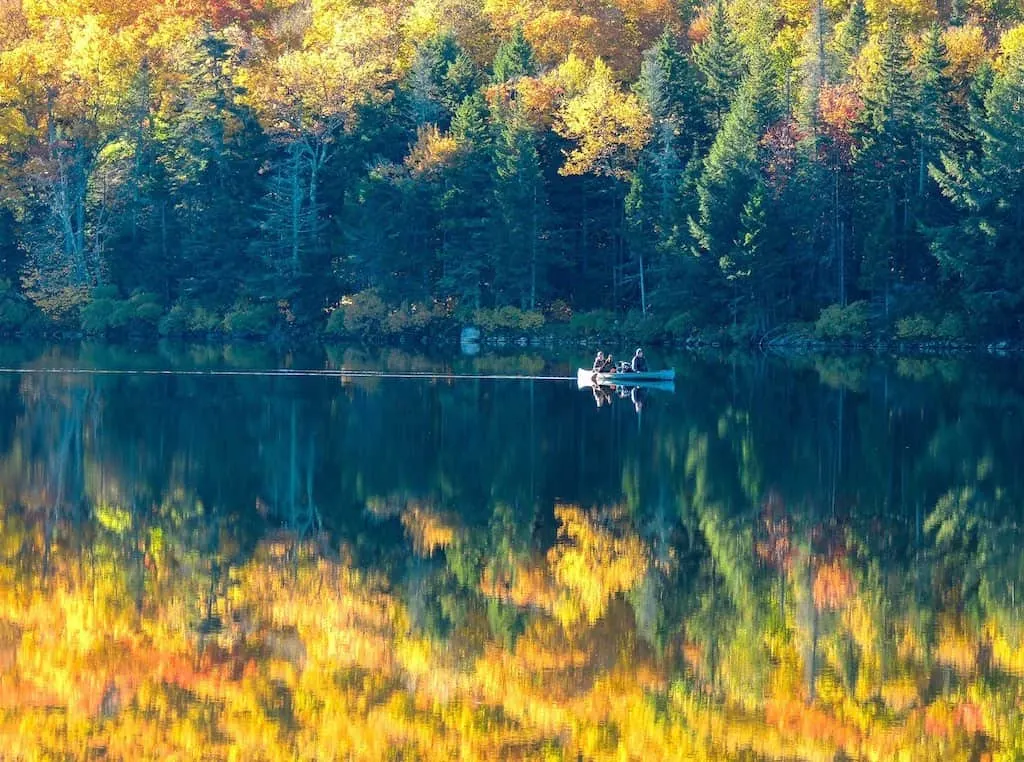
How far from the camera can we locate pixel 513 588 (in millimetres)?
20047

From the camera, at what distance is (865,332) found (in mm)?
66625

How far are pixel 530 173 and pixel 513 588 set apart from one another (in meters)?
54.4

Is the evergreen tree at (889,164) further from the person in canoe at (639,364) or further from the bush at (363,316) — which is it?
the bush at (363,316)

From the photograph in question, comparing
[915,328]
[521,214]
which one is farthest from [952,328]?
[521,214]

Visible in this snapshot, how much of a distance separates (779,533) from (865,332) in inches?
1753

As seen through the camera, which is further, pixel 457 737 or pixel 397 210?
pixel 397 210

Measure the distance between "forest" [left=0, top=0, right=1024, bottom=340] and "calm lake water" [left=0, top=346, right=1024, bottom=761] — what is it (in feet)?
97.7

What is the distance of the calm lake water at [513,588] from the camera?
15062 millimetres

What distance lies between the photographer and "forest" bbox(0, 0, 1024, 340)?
66750 millimetres

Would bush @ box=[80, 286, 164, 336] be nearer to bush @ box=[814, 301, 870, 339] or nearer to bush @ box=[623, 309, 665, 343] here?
bush @ box=[623, 309, 665, 343]

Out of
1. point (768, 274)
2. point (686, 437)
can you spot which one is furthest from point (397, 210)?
point (686, 437)

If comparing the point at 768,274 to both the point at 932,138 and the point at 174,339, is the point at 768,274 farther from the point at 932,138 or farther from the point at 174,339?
the point at 174,339

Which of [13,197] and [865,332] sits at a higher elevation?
[13,197]

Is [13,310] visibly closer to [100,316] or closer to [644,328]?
[100,316]
